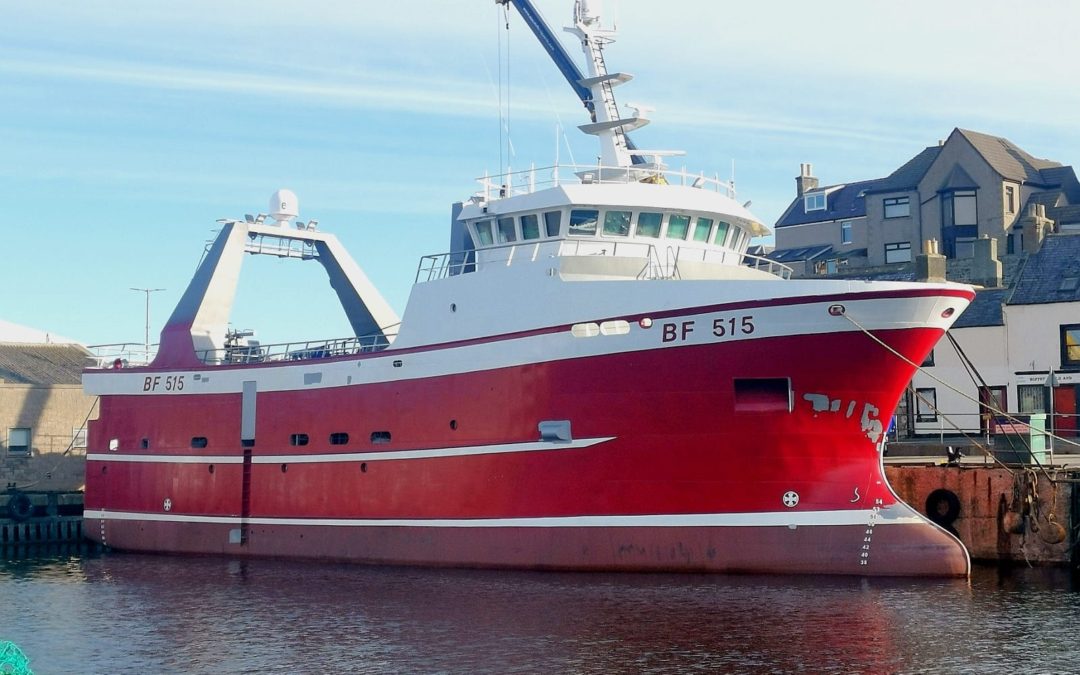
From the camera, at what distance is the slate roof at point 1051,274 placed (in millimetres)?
32875

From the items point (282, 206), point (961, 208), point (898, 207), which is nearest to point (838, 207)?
point (898, 207)

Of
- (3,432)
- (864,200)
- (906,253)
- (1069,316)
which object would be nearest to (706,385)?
(1069,316)

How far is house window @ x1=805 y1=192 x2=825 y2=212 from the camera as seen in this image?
53406mm

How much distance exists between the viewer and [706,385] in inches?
763

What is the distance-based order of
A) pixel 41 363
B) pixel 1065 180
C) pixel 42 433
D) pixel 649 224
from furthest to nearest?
pixel 1065 180, pixel 41 363, pixel 42 433, pixel 649 224

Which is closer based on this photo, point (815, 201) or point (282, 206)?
point (282, 206)

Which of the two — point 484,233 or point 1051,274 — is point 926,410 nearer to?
point 1051,274

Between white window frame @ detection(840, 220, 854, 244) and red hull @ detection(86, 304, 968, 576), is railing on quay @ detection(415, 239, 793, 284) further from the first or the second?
white window frame @ detection(840, 220, 854, 244)

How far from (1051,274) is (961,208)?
12.8 meters

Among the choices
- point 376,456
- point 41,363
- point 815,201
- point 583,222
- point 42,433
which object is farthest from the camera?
point 815,201

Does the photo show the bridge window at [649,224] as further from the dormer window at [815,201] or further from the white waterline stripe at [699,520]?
the dormer window at [815,201]

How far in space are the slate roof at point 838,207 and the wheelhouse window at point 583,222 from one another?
3079 cm

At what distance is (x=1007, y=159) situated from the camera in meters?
47.1

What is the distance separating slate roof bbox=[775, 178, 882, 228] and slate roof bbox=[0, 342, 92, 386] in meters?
29.6
